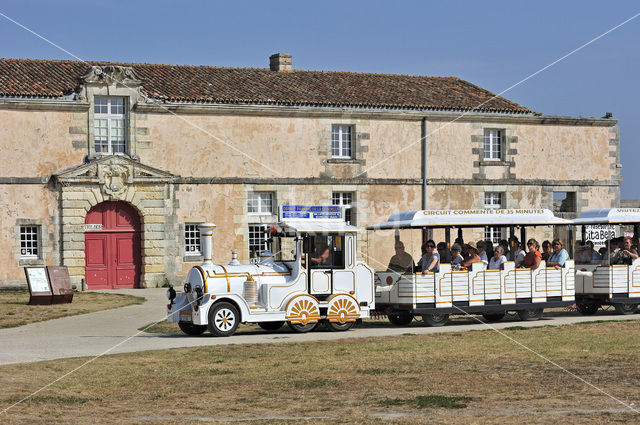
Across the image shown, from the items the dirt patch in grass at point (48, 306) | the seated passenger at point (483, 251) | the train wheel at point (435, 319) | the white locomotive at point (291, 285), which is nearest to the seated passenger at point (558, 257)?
the seated passenger at point (483, 251)

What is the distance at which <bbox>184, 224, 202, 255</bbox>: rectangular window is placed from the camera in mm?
31906

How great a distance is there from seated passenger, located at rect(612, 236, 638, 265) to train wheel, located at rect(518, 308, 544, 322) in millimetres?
2215

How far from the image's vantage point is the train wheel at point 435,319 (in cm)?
1984

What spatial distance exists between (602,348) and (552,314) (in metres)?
7.47

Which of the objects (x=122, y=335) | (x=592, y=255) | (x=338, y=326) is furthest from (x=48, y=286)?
(x=592, y=255)

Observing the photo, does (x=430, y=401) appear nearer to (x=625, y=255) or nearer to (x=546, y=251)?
(x=546, y=251)

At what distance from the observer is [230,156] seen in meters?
32.4

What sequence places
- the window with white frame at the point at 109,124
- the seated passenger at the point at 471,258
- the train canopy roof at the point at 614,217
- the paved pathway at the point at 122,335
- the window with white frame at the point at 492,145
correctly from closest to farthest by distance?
the paved pathway at the point at 122,335 → the seated passenger at the point at 471,258 → the train canopy roof at the point at 614,217 → the window with white frame at the point at 109,124 → the window with white frame at the point at 492,145

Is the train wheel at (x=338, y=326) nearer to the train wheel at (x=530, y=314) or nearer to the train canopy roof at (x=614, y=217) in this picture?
the train wheel at (x=530, y=314)

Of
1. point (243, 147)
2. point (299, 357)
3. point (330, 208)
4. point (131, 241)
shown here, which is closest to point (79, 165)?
point (131, 241)

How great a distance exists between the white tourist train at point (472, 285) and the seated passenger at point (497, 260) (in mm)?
108

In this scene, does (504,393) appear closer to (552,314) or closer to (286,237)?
(286,237)

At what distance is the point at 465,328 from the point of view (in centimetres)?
1908

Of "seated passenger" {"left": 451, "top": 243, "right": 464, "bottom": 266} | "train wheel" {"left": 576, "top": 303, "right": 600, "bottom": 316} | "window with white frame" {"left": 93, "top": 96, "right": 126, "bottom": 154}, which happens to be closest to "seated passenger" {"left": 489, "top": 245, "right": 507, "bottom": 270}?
"seated passenger" {"left": 451, "top": 243, "right": 464, "bottom": 266}
